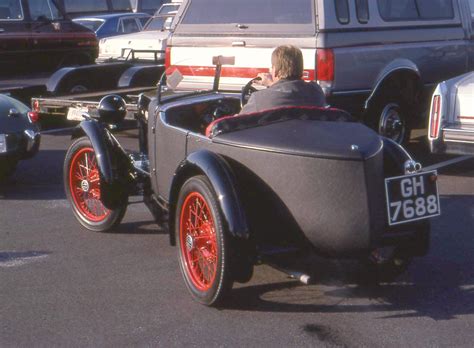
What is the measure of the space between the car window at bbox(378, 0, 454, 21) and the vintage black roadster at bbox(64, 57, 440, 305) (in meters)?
4.69

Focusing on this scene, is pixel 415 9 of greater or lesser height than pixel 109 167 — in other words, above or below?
above

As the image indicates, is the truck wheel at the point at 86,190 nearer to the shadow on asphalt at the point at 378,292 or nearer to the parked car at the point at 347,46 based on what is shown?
the shadow on asphalt at the point at 378,292

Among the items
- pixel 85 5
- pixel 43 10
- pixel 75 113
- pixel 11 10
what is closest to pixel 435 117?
pixel 75 113

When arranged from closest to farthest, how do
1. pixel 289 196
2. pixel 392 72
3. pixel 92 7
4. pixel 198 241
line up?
1. pixel 289 196
2. pixel 198 241
3. pixel 392 72
4. pixel 92 7

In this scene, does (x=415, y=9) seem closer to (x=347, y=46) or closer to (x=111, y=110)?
(x=347, y=46)

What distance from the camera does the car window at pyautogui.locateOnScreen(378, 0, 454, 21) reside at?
9.73 metres

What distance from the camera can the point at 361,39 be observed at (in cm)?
923

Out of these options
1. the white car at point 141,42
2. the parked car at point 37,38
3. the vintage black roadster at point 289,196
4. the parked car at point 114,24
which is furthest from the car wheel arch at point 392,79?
the parked car at point 114,24

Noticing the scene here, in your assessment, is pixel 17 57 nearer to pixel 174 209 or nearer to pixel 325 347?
pixel 174 209

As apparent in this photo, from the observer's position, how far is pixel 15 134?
8336 mm

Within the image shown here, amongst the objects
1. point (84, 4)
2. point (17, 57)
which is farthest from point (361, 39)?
point (84, 4)

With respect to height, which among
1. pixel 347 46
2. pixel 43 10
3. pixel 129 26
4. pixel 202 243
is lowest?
pixel 202 243

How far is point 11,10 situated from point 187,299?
1153cm

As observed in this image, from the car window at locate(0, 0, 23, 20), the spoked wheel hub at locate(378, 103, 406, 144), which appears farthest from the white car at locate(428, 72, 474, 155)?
the car window at locate(0, 0, 23, 20)
